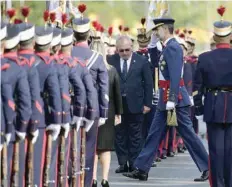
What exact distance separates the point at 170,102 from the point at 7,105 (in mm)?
5174

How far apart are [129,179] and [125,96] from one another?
1.29 meters

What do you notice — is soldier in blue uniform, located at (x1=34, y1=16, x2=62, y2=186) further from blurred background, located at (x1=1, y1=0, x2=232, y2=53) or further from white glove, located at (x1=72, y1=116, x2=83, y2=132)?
blurred background, located at (x1=1, y1=0, x2=232, y2=53)

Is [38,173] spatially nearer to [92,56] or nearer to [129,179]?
[92,56]

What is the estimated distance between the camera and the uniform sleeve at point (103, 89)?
45.9ft

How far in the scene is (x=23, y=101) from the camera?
11.5 meters

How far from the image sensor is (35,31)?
1240 cm

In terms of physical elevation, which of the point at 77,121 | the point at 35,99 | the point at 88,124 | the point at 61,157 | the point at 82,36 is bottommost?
the point at 61,157

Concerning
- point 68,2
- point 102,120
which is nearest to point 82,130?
point 102,120

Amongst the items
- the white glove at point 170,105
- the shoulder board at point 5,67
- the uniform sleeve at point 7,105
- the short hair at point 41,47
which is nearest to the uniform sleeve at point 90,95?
the short hair at point 41,47

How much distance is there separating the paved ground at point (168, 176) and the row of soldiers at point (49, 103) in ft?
8.05

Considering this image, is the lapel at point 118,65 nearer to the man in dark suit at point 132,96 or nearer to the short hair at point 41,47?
the man in dark suit at point 132,96

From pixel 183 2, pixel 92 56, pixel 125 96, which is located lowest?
pixel 183 2

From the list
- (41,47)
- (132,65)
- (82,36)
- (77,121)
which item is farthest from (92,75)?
(132,65)

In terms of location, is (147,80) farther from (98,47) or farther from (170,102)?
(98,47)
